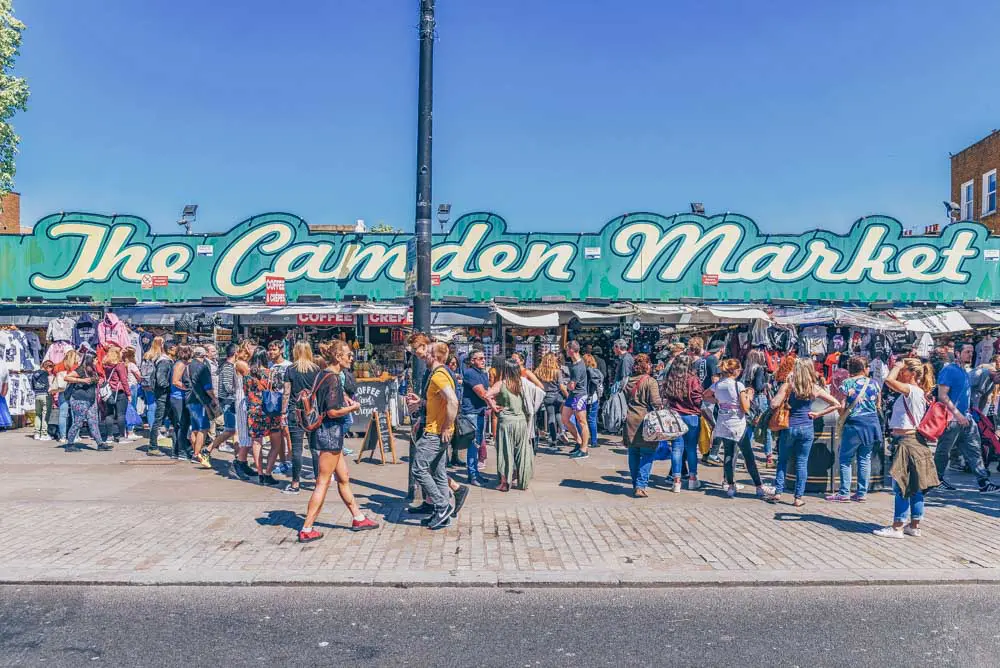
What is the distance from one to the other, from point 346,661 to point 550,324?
34.5 feet

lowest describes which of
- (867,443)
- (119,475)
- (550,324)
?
(119,475)

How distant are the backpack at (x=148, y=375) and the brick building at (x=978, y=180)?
80.7ft

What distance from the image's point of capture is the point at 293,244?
16.5 m

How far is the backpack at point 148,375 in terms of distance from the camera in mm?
11861

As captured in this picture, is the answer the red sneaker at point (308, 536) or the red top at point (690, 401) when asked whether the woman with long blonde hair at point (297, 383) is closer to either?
the red sneaker at point (308, 536)

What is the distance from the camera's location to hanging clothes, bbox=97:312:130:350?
14.5 meters

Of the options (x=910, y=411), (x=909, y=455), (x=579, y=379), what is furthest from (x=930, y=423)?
(x=579, y=379)

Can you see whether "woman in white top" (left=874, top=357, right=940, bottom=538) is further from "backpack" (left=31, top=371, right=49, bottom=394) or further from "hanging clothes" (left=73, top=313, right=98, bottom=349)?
"hanging clothes" (left=73, top=313, right=98, bottom=349)

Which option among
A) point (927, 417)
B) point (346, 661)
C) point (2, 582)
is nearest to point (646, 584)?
point (346, 661)

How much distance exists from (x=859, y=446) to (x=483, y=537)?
461 centimetres

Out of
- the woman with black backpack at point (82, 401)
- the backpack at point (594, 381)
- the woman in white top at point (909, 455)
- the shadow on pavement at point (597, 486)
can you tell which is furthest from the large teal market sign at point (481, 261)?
the woman in white top at point (909, 455)

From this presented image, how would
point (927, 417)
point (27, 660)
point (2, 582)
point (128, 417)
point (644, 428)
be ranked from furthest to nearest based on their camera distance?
1. point (128, 417)
2. point (644, 428)
3. point (927, 417)
4. point (2, 582)
5. point (27, 660)

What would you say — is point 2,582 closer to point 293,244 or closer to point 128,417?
point 128,417

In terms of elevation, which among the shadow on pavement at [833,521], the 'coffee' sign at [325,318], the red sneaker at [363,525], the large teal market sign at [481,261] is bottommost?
the shadow on pavement at [833,521]
